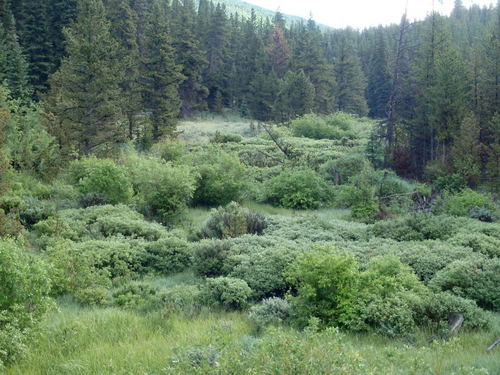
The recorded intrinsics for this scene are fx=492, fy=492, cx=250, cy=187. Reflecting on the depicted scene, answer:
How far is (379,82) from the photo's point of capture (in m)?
64.6

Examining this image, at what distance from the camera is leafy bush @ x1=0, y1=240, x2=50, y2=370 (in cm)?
578

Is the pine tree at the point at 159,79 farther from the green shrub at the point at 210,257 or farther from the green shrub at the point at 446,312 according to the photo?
the green shrub at the point at 446,312

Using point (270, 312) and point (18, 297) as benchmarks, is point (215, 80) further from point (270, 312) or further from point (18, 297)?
point (18, 297)

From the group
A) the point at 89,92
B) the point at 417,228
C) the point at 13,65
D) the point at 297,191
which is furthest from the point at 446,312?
the point at 13,65

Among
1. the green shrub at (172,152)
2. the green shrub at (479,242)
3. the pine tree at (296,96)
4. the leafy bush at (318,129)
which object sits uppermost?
the pine tree at (296,96)

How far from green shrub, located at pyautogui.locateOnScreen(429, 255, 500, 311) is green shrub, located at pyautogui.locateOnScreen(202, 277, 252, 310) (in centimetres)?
338

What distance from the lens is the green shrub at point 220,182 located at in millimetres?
18656

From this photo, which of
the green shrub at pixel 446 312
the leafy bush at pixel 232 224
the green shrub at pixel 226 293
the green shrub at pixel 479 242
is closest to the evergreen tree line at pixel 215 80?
the leafy bush at pixel 232 224

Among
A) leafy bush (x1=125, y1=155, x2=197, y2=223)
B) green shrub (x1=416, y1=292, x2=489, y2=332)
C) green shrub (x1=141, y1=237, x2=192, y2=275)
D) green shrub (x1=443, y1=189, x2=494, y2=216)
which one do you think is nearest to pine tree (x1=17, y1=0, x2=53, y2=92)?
leafy bush (x1=125, y1=155, x2=197, y2=223)

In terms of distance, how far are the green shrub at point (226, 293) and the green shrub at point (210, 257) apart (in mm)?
1708

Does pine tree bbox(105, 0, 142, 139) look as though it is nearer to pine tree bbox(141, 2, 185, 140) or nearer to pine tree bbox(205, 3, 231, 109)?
pine tree bbox(141, 2, 185, 140)

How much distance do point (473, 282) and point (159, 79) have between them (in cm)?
2871

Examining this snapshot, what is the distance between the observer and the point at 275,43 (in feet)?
214

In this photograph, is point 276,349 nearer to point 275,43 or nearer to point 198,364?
point 198,364
